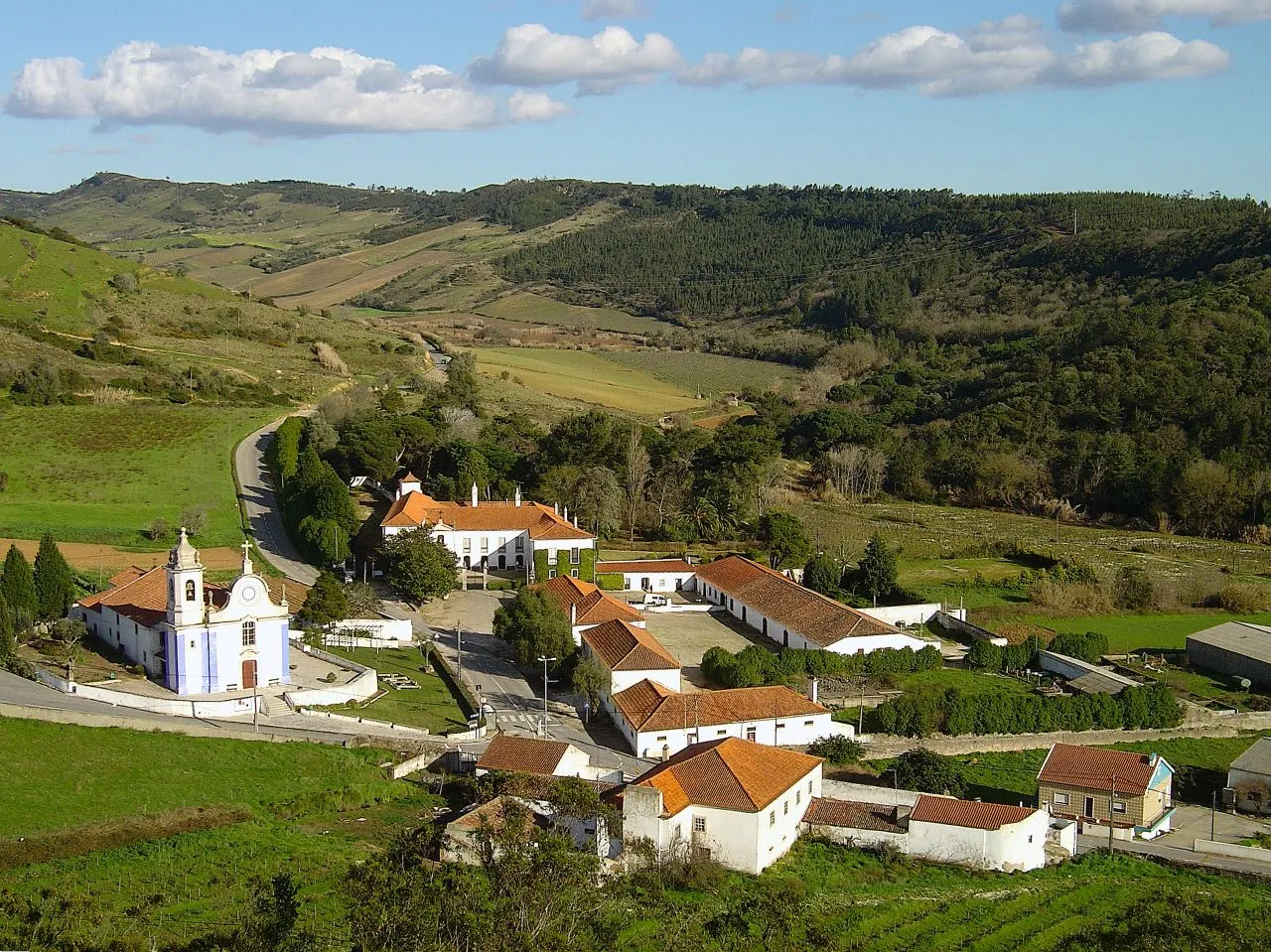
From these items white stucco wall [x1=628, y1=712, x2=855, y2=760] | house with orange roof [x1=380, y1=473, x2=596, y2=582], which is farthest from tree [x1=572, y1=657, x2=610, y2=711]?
house with orange roof [x1=380, y1=473, x2=596, y2=582]

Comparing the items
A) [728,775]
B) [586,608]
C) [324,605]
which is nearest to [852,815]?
[728,775]

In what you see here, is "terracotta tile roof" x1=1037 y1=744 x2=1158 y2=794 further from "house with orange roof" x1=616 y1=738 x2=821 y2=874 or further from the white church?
the white church

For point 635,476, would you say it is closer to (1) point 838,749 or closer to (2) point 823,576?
(2) point 823,576

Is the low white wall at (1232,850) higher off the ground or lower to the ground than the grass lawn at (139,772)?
lower

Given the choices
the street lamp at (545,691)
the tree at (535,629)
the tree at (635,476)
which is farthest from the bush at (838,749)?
the tree at (635,476)

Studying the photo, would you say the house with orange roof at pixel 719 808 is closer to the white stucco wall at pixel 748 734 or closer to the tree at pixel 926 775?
the tree at pixel 926 775

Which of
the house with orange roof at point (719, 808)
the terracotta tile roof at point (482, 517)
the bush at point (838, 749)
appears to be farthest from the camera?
the terracotta tile roof at point (482, 517)

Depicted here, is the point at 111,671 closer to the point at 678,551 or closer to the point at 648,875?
the point at 648,875
